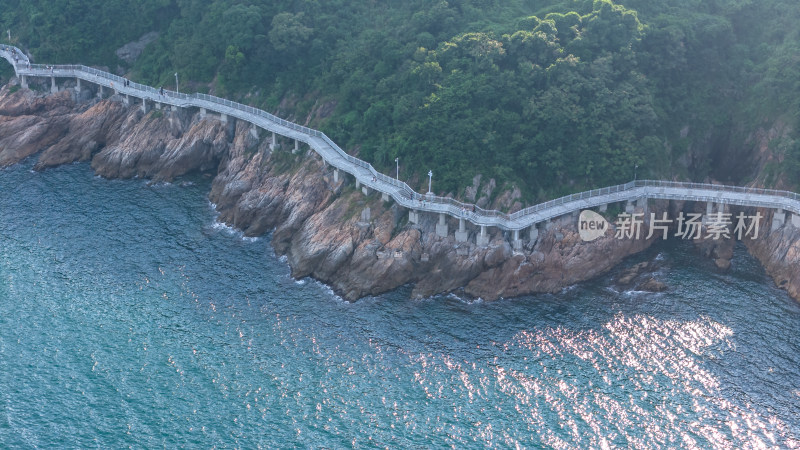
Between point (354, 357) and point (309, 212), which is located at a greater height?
point (309, 212)

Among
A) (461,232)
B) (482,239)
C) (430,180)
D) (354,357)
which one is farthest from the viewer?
(430,180)

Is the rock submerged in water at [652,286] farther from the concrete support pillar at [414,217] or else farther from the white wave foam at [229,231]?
the white wave foam at [229,231]

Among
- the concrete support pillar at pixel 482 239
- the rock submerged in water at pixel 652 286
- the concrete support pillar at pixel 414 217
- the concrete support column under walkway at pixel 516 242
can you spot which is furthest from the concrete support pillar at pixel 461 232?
the rock submerged in water at pixel 652 286

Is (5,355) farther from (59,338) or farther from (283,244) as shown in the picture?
(283,244)

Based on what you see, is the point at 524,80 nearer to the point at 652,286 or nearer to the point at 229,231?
the point at 652,286

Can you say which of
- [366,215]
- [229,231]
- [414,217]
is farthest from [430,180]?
[229,231]
